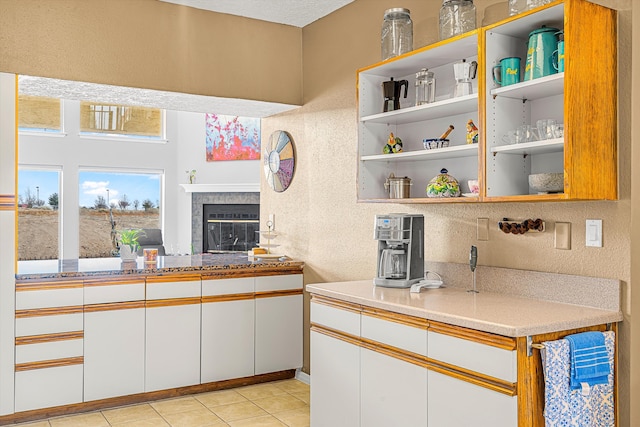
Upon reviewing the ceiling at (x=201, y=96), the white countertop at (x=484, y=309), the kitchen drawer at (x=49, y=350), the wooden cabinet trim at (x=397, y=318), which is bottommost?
the kitchen drawer at (x=49, y=350)

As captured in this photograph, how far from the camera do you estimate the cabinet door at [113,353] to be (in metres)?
3.72

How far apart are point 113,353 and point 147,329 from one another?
25 cm

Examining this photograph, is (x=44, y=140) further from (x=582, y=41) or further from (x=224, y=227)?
(x=582, y=41)

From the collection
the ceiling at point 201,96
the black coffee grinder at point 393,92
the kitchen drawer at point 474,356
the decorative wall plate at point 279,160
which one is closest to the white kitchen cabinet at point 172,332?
the decorative wall plate at point 279,160

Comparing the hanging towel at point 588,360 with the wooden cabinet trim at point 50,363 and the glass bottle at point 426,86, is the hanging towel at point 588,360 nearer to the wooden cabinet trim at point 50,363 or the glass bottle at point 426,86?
the glass bottle at point 426,86

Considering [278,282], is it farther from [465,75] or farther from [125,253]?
[465,75]

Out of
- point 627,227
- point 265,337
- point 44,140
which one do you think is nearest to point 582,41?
point 627,227

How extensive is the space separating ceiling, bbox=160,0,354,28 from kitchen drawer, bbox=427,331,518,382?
2.55 m

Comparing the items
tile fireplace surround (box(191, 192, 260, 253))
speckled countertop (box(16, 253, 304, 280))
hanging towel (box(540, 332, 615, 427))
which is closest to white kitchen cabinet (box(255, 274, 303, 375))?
speckled countertop (box(16, 253, 304, 280))

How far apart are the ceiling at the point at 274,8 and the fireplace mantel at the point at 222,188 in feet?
12.1

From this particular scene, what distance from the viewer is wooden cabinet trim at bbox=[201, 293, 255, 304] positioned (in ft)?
13.6

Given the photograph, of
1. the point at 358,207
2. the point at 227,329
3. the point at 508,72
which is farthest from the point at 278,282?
the point at 508,72

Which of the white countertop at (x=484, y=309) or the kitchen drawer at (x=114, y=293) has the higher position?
the white countertop at (x=484, y=309)

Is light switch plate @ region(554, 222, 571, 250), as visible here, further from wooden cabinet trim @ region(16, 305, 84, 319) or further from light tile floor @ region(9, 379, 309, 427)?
wooden cabinet trim @ region(16, 305, 84, 319)
